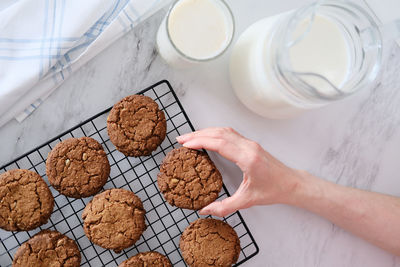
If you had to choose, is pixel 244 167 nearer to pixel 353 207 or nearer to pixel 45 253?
pixel 353 207

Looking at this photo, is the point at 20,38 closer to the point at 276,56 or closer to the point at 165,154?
the point at 165,154

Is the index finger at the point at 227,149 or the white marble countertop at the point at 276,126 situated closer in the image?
the index finger at the point at 227,149

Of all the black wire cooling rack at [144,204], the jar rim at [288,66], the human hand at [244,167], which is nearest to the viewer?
the jar rim at [288,66]

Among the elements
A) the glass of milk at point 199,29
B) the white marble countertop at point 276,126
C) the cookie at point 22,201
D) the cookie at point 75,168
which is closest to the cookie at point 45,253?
the cookie at point 22,201

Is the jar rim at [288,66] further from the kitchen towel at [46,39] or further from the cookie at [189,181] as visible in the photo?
the kitchen towel at [46,39]

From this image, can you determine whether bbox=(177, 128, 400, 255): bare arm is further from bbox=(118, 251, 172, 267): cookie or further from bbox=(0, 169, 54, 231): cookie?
bbox=(0, 169, 54, 231): cookie

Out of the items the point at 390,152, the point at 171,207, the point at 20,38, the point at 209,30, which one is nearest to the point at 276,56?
the point at 209,30

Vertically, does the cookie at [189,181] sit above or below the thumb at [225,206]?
above

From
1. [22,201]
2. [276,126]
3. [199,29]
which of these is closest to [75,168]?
[22,201]
